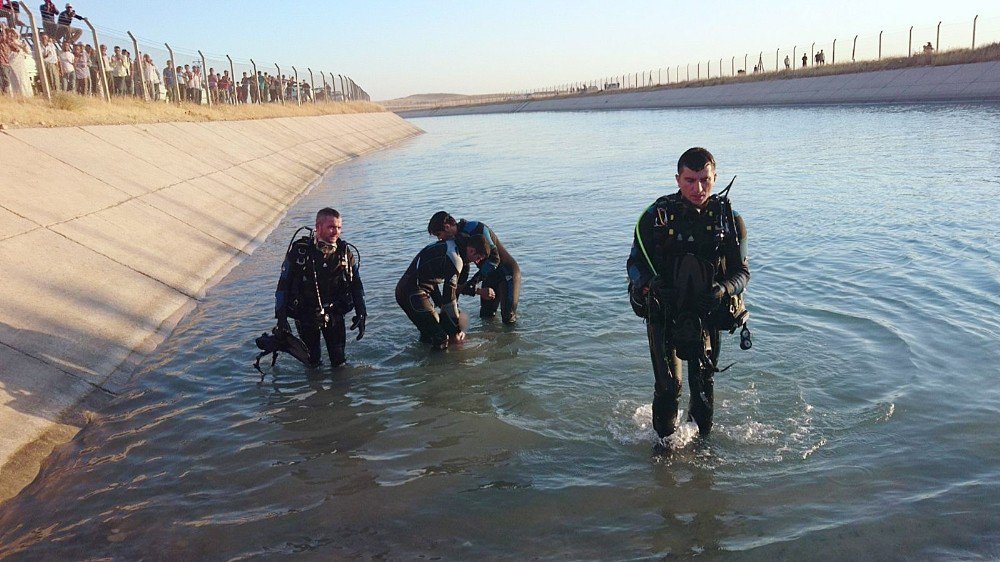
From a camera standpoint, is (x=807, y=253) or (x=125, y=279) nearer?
(x=125, y=279)

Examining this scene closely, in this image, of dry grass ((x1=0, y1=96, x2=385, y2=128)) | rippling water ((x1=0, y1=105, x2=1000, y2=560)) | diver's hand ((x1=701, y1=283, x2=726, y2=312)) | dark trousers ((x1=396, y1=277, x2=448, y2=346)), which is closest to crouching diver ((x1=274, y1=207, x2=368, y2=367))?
rippling water ((x1=0, y1=105, x2=1000, y2=560))

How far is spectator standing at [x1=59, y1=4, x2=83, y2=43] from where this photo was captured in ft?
73.8

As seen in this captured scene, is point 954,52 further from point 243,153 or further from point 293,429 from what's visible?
point 293,429

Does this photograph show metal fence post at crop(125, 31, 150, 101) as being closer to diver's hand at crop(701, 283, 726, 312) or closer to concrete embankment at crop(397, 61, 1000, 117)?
diver's hand at crop(701, 283, 726, 312)

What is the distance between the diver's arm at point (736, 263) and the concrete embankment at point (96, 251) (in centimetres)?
524

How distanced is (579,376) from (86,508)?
4.38 meters

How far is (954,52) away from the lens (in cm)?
4941

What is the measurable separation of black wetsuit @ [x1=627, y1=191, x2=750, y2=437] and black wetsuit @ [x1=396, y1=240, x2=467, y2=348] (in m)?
3.35

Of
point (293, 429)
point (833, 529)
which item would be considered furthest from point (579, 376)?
point (833, 529)

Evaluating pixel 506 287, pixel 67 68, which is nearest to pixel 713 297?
pixel 506 287

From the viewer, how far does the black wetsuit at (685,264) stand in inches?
203

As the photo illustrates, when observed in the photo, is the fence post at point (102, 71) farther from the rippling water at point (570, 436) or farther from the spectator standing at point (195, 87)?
the rippling water at point (570, 436)

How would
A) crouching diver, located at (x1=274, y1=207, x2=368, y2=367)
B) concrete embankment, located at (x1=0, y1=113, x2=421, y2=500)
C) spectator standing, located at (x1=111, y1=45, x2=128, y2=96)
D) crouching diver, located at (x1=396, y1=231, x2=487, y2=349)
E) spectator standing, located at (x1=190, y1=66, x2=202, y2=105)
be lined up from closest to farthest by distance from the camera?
concrete embankment, located at (x1=0, y1=113, x2=421, y2=500)
crouching diver, located at (x1=274, y1=207, x2=368, y2=367)
crouching diver, located at (x1=396, y1=231, x2=487, y2=349)
spectator standing, located at (x1=111, y1=45, x2=128, y2=96)
spectator standing, located at (x1=190, y1=66, x2=202, y2=105)

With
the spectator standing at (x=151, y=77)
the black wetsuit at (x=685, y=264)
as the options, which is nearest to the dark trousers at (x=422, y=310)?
the black wetsuit at (x=685, y=264)
